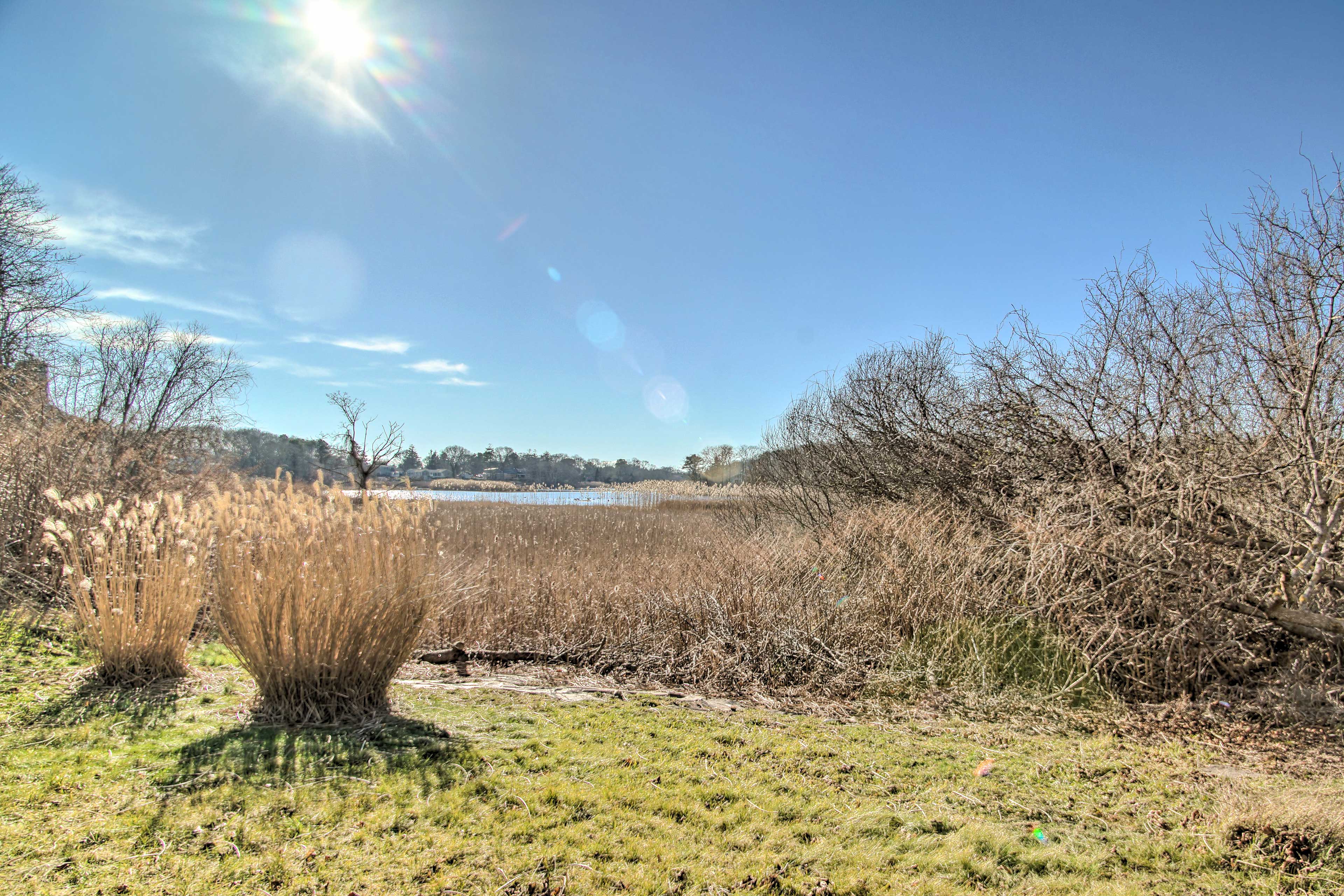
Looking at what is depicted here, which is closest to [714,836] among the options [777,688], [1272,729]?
[777,688]

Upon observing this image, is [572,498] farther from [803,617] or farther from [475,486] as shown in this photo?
[803,617]

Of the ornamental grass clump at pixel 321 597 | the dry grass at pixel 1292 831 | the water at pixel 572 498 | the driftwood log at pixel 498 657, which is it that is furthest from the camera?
the water at pixel 572 498

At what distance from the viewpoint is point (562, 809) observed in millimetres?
2902

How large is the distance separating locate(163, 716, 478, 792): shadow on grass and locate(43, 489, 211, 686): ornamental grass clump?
1349 mm

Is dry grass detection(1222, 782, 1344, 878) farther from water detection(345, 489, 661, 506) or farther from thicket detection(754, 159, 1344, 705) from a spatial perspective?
water detection(345, 489, 661, 506)

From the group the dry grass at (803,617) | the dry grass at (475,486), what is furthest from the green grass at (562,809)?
the dry grass at (475,486)

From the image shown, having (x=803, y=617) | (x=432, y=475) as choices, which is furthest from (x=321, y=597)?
(x=432, y=475)

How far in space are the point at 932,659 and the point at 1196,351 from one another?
160 inches

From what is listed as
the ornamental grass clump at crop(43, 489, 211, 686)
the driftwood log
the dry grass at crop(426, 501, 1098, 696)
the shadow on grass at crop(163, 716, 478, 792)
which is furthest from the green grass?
the driftwood log

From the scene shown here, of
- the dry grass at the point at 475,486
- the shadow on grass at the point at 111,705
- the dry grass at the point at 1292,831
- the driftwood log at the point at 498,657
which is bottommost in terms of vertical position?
the driftwood log at the point at 498,657

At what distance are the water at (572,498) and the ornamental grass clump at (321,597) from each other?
68.9 ft

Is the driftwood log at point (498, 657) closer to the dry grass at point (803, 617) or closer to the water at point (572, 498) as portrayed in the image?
the dry grass at point (803, 617)

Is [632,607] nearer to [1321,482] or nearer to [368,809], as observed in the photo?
[368,809]

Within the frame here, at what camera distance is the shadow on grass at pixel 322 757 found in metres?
2.96
